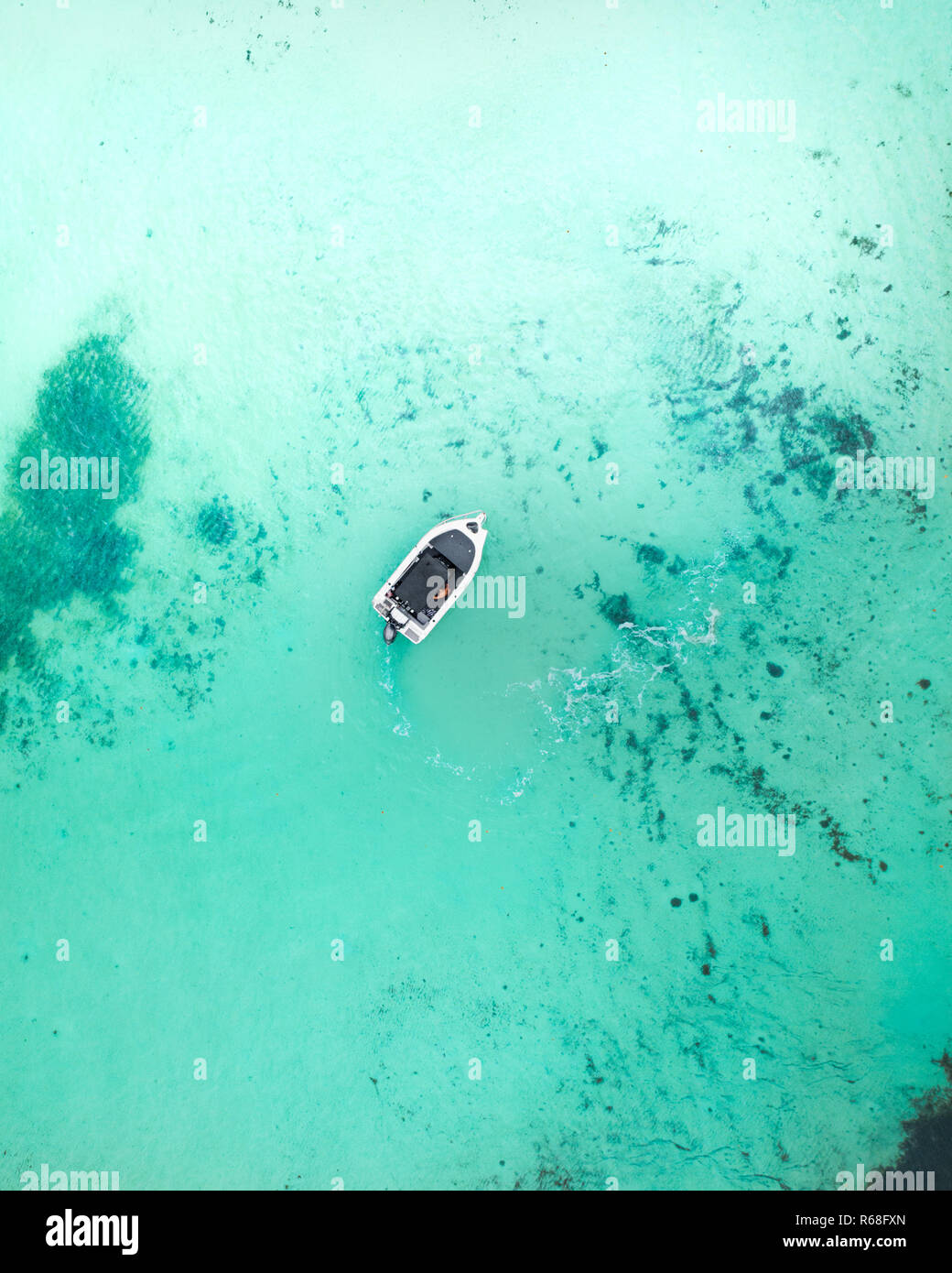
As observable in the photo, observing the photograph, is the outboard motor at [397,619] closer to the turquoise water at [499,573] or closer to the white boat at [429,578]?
the white boat at [429,578]

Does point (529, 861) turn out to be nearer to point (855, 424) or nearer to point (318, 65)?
point (855, 424)

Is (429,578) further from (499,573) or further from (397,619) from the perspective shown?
(499,573)

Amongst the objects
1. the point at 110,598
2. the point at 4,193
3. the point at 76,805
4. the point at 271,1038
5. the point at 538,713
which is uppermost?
the point at 4,193

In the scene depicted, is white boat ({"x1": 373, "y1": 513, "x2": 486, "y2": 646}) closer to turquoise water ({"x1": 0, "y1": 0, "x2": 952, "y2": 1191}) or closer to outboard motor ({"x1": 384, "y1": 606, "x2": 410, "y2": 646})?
outboard motor ({"x1": 384, "y1": 606, "x2": 410, "y2": 646})

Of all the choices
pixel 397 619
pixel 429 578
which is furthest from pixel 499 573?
pixel 397 619
